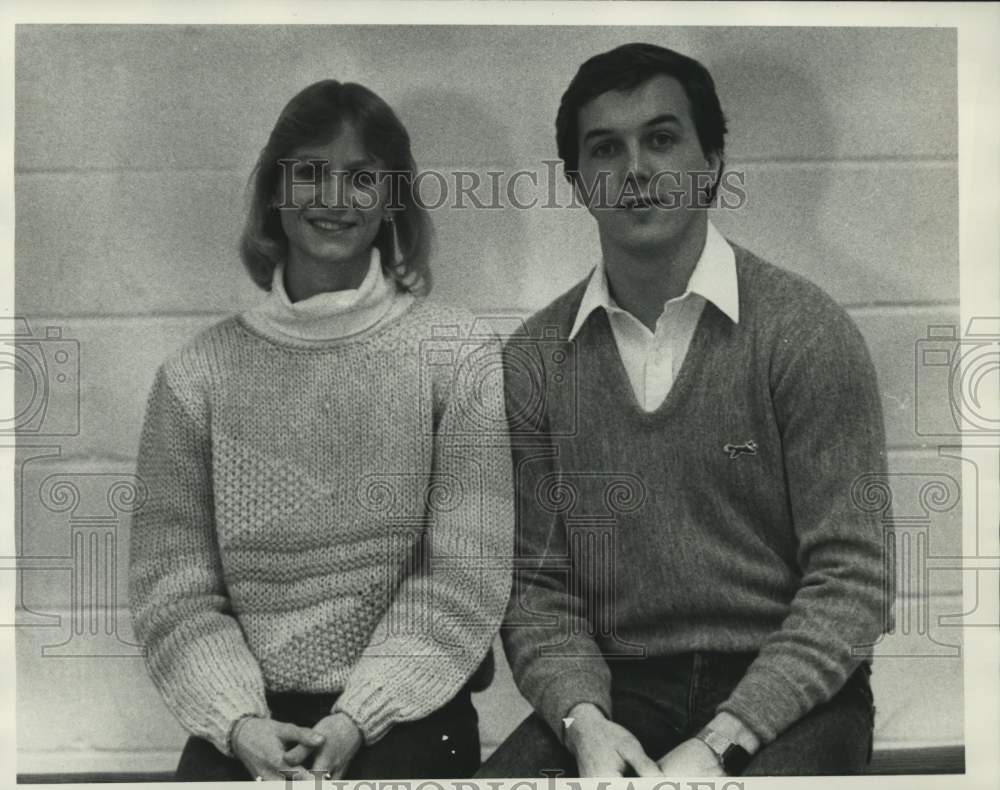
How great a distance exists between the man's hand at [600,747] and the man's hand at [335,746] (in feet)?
0.90

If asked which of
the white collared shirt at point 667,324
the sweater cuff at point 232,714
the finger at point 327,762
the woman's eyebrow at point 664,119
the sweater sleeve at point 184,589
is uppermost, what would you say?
the woman's eyebrow at point 664,119

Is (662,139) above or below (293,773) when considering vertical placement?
above

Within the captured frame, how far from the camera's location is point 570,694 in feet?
4.96

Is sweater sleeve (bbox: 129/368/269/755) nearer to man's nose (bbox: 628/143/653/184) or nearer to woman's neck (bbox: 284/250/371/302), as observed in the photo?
woman's neck (bbox: 284/250/371/302)

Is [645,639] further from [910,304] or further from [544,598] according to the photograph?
[910,304]

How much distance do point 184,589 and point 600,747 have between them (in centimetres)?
56

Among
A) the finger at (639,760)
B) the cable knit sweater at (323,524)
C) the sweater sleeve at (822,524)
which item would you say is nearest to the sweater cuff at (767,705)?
the sweater sleeve at (822,524)

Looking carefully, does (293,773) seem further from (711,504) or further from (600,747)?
(711,504)

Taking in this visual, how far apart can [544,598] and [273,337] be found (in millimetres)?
487

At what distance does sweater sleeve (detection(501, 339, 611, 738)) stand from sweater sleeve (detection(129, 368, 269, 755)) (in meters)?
0.34

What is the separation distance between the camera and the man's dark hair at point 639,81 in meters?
1.54

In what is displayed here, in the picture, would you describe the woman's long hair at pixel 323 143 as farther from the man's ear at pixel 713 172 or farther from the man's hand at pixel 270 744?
the man's hand at pixel 270 744

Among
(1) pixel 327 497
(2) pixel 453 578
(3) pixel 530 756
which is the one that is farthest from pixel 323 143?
(3) pixel 530 756

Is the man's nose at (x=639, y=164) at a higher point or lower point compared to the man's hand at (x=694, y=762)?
higher
